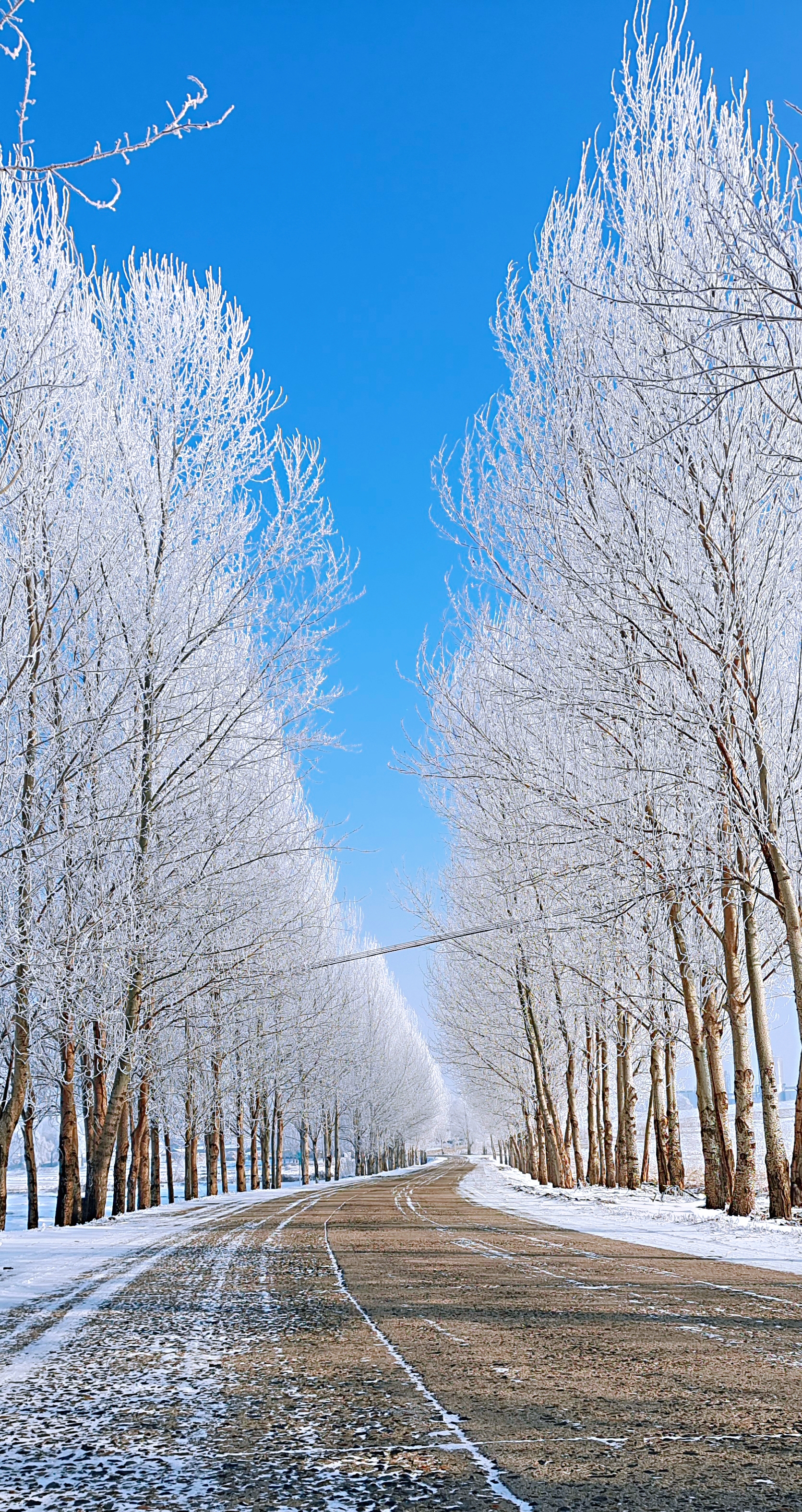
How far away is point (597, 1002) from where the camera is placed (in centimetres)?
2055

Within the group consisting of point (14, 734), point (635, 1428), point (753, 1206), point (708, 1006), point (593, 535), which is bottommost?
point (753, 1206)

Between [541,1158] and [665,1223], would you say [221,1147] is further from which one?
[665,1223]

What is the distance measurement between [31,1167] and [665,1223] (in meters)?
15.6

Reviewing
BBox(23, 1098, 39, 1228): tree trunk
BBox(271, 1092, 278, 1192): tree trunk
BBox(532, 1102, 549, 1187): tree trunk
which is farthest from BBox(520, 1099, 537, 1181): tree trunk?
BBox(23, 1098, 39, 1228): tree trunk

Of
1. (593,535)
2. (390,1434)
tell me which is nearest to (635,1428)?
(390,1434)

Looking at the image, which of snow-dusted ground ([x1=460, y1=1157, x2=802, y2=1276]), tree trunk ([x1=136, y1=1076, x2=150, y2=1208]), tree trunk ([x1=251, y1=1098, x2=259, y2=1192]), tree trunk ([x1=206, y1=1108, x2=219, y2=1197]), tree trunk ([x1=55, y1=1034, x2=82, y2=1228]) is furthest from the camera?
tree trunk ([x1=251, y1=1098, x2=259, y2=1192])

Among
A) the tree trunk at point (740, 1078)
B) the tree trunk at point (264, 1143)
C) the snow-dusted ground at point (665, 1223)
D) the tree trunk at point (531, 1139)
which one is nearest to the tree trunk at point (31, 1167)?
the snow-dusted ground at point (665, 1223)

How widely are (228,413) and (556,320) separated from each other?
4.79m

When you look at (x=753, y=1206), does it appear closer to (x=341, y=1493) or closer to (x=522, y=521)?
(x=522, y=521)

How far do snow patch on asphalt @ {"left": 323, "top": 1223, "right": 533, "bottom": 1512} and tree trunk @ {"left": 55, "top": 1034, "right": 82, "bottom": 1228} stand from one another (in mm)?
13541

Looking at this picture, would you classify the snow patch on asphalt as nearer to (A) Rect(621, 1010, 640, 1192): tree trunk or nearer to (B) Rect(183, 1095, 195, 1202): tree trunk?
(A) Rect(621, 1010, 640, 1192): tree trunk

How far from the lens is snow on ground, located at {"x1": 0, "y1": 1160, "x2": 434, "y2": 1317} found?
768 cm

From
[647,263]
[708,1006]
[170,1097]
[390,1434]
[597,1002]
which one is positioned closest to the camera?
[390,1434]

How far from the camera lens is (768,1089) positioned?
11836 mm
